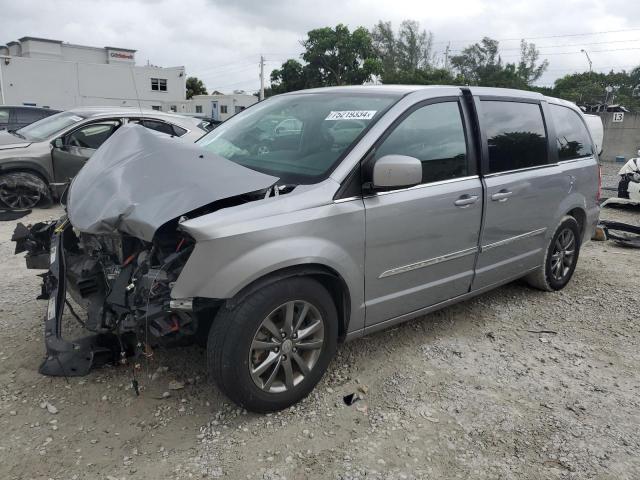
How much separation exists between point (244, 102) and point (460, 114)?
5154 cm

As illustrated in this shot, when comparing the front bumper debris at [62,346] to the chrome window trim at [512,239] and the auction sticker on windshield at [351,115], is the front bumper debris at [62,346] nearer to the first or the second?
the auction sticker on windshield at [351,115]

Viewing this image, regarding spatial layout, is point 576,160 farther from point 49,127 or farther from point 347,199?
point 49,127

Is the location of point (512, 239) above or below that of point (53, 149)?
below

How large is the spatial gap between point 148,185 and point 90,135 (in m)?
5.83

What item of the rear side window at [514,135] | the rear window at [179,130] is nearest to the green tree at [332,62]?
the rear window at [179,130]

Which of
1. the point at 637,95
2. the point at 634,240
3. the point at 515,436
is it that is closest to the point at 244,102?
the point at 637,95

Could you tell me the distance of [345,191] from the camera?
9.65 feet

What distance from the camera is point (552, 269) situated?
15.7 ft

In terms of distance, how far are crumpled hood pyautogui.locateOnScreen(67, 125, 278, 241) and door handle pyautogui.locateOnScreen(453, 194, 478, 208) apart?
4.47 ft

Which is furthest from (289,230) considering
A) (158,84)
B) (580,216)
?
(158,84)

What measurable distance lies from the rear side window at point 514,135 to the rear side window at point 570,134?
0.95 feet

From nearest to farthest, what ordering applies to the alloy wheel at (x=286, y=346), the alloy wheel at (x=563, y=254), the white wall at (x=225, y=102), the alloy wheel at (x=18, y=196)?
the alloy wheel at (x=286, y=346)
the alloy wheel at (x=563, y=254)
the alloy wheel at (x=18, y=196)
the white wall at (x=225, y=102)

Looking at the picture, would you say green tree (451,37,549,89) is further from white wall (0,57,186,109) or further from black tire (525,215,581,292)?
black tire (525,215,581,292)

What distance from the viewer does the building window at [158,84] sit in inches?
1847
